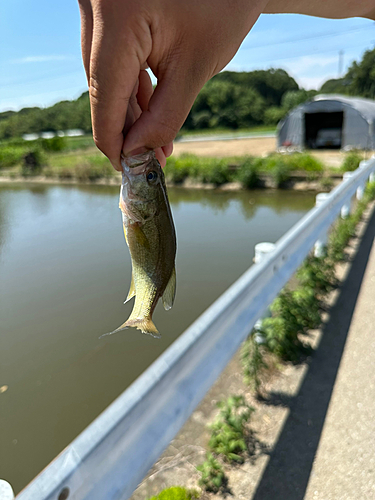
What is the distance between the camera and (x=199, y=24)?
82 centimetres

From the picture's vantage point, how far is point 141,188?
0.99 meters

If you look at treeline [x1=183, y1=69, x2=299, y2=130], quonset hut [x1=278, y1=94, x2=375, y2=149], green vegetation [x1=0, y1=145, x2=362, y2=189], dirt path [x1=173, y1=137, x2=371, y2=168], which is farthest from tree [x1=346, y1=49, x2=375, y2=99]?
green vegetation [x1=0, y1=145, x2=362, y2=189]

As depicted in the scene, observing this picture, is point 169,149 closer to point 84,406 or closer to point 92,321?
point 84,406

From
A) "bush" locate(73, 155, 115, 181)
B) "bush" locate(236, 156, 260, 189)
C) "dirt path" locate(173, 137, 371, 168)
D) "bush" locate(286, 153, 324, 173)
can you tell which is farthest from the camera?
"dirt path" locate(173, 137, 371, 168)

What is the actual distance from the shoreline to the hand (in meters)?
13.7

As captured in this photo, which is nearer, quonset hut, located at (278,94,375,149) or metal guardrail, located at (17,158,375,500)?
metal guardrail, located at (17,158,375,500)

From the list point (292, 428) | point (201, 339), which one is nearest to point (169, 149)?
point (201, 339)

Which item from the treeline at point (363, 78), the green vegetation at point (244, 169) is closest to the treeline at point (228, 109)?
the treeline at point (363, 78)

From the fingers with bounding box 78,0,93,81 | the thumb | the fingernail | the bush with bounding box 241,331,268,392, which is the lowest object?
the bush with bounding box 241,331,268,392

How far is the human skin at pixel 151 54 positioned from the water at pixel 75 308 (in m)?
3.25

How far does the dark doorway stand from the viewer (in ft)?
88.8

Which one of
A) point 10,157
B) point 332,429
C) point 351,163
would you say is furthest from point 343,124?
point 332,429

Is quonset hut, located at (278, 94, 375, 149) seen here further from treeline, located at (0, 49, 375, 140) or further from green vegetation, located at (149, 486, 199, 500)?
treeline, located at (0, 49, 375, 140)

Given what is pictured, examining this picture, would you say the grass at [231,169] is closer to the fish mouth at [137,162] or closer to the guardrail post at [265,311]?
the guardrail post at [265,311]
